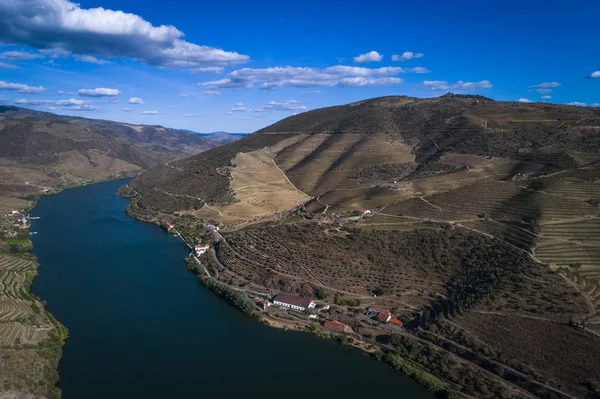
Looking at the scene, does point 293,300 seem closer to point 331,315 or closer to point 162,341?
point 331,315

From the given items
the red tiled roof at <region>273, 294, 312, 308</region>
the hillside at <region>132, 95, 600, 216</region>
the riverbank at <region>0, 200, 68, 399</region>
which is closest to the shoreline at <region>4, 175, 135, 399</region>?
the riverbank at <region>0, 200, 68, 399</region>

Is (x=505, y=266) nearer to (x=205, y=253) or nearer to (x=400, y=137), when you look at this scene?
(x=205, y=253)

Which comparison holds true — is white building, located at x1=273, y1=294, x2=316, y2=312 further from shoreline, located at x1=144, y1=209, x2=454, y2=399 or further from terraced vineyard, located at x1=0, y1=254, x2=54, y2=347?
terraced vineyard, located at x1=0, y1=254, x2=54, y2=347

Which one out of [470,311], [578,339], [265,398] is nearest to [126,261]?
[265,398]

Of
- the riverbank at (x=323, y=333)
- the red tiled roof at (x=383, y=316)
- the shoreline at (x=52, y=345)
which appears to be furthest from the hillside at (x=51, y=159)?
the red tiled roof at (x=383, y=316)

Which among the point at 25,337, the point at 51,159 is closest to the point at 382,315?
the point at 25,337

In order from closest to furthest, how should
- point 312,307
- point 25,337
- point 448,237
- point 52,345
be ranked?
point 52,345 → point 25,337 → point 312,307 → point 448,237
